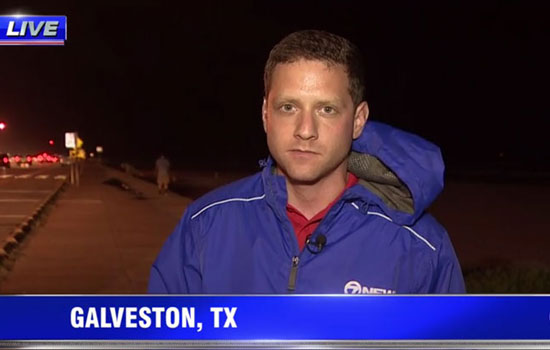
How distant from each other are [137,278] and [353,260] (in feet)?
23.8

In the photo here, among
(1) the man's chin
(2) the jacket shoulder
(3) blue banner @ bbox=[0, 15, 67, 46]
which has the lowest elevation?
(2) the jacket shoulder

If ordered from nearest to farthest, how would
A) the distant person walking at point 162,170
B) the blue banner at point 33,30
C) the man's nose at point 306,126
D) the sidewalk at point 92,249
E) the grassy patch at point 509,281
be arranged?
1. the man's nose at point 306,126
2. the blue banner at point 33,30
3. the grassy patch at point 509,281
4. the sidewalk at point 92,249
5. the distant person walking at point 162,170

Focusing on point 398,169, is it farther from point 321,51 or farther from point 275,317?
point 275,317

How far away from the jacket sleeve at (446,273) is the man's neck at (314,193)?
41 cm

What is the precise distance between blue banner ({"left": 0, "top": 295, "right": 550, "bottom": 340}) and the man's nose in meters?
0.57

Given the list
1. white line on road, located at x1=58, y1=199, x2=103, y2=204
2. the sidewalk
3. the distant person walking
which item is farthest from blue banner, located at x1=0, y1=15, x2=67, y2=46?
the distant person walking

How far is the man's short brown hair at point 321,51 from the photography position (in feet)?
8.09

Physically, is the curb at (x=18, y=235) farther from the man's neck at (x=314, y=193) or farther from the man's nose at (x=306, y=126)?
the man's nose at (x=306, y=126)

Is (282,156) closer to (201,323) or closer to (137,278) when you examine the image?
(201,323)

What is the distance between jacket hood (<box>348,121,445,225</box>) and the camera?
2504 mm

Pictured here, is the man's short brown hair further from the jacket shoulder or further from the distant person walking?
the distant person walking

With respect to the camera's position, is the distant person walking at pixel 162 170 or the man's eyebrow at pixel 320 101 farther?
the distant person walking at pixel 162 170

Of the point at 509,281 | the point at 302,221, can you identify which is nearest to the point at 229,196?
the point at 302,221

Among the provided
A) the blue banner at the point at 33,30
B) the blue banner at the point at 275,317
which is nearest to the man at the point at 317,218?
the blue banner at the point at 275,317
